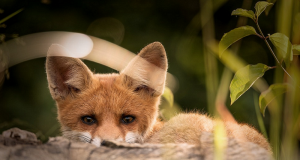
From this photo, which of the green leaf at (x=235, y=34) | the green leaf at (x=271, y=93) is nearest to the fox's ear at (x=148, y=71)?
the green leaf at (x=235, y=34)

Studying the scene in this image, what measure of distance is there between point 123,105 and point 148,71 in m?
0.31

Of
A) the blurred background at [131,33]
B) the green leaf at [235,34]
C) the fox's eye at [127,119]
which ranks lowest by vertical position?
the fox's eye at [127,119]

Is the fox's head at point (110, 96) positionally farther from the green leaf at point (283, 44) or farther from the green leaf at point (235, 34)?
the green leaf at point (283, 44)

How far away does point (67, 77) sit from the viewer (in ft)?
7.01

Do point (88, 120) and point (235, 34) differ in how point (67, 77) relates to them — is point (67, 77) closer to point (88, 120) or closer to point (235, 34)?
point (88, 120)

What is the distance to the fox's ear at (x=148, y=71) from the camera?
6.72ft

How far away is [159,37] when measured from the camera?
3.07m

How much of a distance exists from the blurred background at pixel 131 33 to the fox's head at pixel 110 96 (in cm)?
80

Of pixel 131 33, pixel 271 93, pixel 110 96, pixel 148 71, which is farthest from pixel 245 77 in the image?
pixel 131 33

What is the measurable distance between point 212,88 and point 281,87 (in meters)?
0.36

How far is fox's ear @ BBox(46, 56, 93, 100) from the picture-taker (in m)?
2.06

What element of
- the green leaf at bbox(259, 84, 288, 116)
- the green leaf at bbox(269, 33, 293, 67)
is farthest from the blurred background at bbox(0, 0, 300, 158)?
the green leaf at bbox(269, 33, 293, 67)

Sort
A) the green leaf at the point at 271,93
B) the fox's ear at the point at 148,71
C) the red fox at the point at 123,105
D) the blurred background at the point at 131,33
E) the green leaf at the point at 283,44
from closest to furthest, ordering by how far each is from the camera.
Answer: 1. the green leaf at the point at 283,44
2. the green leaf at the point at 271,93
3. the red fox at the point at 123,105
4. the fox's ear at the point at 148,71
5. the blurred background at the point at 131,33

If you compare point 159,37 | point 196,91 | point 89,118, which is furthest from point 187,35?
point 89,118
